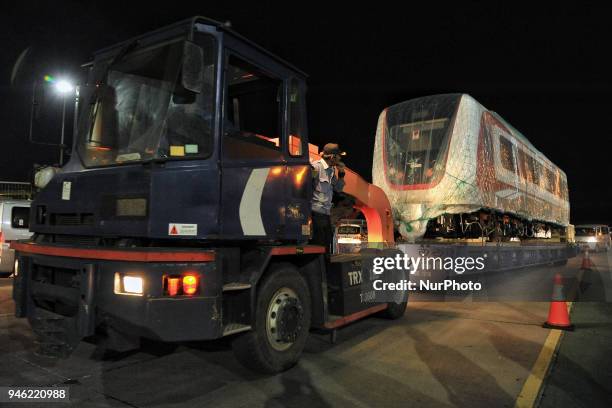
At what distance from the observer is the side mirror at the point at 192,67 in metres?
3.58

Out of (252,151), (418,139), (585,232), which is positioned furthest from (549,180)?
(585,232)

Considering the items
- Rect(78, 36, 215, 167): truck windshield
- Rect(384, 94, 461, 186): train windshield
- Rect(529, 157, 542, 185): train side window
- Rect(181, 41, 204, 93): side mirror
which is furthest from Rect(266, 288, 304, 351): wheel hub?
Rect(529, 157, 542, 185): train side window

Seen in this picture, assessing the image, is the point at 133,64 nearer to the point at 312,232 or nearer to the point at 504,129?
the point at 312,232

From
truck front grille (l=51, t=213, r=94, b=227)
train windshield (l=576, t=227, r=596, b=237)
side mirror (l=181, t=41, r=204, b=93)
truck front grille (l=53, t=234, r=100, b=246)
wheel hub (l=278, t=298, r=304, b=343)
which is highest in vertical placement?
side mirror (l=181, t=41, r=204, b=93)

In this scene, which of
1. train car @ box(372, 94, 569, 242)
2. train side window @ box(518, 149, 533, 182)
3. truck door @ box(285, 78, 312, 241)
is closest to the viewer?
truck door @ box(285, 78, 312, 241)

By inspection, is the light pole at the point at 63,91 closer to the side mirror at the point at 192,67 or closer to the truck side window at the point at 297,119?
the side mirror at the point at 192,67

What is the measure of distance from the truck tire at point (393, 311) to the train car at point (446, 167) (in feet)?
12.3

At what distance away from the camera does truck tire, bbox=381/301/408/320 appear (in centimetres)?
720

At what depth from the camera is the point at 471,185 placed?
34.7 ft

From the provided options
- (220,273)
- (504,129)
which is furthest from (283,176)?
(504,129)

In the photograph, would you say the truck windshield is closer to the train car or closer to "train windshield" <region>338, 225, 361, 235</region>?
the train car

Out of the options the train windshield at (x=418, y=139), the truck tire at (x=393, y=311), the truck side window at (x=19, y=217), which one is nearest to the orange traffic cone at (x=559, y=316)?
the truck tire at (x=393, y=311)

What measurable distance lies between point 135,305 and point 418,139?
9099mm

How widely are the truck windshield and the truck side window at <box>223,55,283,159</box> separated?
0.67 feet
